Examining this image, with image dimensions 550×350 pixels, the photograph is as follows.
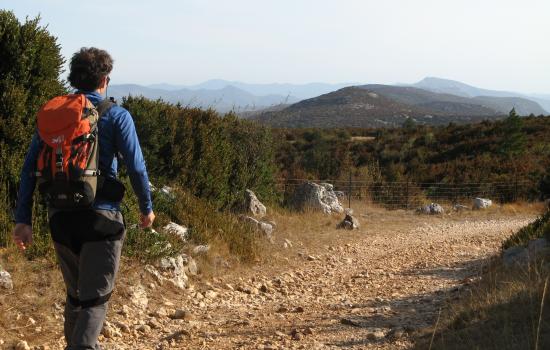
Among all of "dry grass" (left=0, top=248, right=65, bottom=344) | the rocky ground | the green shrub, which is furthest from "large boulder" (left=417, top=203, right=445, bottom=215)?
"dry grass" (left=0, top=248, right=65, bottom=344)

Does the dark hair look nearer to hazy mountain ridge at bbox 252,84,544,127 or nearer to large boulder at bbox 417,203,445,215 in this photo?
large boulder at bbox 417,203,445,215

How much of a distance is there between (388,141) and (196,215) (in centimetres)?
3045

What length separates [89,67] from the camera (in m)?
3.37

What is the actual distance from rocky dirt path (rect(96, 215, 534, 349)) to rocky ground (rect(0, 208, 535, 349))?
0.01 meters

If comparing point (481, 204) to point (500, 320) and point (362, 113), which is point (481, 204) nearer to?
point (500, 320)

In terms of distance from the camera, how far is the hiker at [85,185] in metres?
3.13

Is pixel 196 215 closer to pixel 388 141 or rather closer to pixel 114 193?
pixel 114 193

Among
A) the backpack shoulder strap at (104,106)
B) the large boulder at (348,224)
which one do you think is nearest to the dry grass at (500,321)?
the backpack shoulder strap at (104,106)

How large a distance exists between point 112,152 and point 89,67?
0.55 metres

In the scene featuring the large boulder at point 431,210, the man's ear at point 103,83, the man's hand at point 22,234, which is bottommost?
the large boulder at point 431,210

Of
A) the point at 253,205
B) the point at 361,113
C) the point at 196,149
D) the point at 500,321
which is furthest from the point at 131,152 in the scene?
the point at 361,113

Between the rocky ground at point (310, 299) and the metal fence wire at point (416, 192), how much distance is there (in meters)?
5.69

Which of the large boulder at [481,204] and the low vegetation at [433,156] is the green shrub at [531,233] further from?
the low vegetation at [433,156]

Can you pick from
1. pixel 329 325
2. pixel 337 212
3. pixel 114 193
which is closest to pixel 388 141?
pixel 337 212
